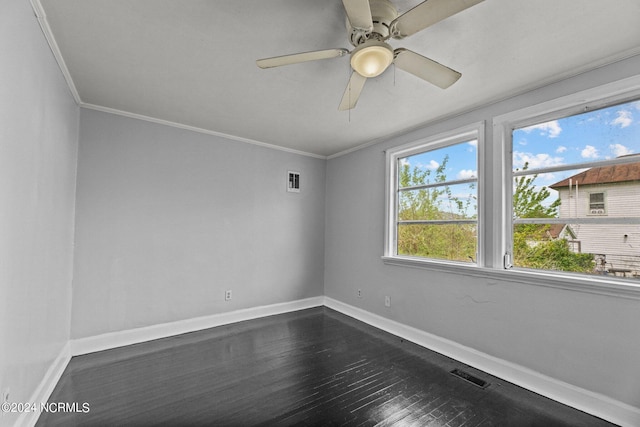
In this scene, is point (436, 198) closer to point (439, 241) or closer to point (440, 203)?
point (440, 203)

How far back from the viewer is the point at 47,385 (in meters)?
2.05

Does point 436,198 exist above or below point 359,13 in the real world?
below

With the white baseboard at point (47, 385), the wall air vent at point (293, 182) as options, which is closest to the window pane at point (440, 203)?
the wall air vent at point (293, 182)

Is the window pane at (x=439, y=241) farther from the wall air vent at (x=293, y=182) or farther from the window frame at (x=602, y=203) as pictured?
the wall air vent at (x=293, y=182)

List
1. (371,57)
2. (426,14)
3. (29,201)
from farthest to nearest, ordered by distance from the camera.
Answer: (29,201), (371,57), (426,14)

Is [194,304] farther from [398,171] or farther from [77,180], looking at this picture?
[398,171]

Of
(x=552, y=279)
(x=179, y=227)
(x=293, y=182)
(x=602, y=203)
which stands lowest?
(x=552, y=279)

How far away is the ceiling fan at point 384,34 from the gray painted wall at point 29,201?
1.22m

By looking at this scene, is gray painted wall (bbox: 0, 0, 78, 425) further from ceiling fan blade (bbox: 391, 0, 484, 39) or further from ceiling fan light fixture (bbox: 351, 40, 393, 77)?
ceiling fan blade (bbox: 391, 0, 484, 39)

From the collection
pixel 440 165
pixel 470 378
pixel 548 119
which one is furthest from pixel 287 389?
pixel 548 119

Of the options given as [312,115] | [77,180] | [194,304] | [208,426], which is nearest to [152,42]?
[312,115]

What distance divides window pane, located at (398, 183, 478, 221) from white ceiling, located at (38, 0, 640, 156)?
819 millimetres

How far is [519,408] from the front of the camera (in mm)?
2002

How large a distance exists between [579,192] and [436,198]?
1.24 m
